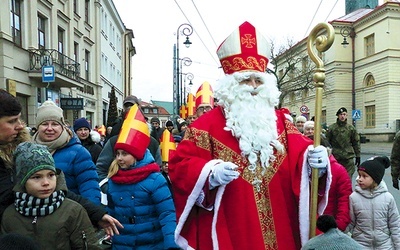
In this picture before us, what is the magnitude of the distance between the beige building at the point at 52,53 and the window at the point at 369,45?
896 inches

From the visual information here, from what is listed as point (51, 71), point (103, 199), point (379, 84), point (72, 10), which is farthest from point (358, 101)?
point (103, 199)

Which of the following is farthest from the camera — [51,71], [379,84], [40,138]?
[379,84]

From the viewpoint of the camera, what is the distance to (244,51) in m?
2.96

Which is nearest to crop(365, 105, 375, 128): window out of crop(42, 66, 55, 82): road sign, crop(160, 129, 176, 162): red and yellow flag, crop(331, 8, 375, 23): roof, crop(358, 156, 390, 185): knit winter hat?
crop(331, 8, 375, 23): roof

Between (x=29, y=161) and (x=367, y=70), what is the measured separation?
37545 millimetres

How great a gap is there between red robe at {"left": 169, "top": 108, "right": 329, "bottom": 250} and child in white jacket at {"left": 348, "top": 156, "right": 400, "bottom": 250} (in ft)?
5.10

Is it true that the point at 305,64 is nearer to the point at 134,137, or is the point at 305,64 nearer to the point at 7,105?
the point at 134,137

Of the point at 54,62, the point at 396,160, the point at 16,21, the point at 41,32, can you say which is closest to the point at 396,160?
the point at 396,160

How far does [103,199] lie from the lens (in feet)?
13.7

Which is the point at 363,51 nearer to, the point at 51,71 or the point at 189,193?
the point at 51,71

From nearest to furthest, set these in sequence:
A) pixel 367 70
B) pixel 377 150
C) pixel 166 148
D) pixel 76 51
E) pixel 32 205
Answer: pixel 32 205 → pixel 166 148 → pixel 76 51 → pixel 377 150 → pixel 367 70

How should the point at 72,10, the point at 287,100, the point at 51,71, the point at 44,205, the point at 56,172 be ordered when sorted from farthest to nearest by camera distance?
1. the point at 287,100
2. the point at 72,10
3. the point at 51,71
4. the point at 56,172
5. the point at 44,205

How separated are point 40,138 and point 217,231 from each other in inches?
69.3

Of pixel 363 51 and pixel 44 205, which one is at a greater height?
pixel 363 51
